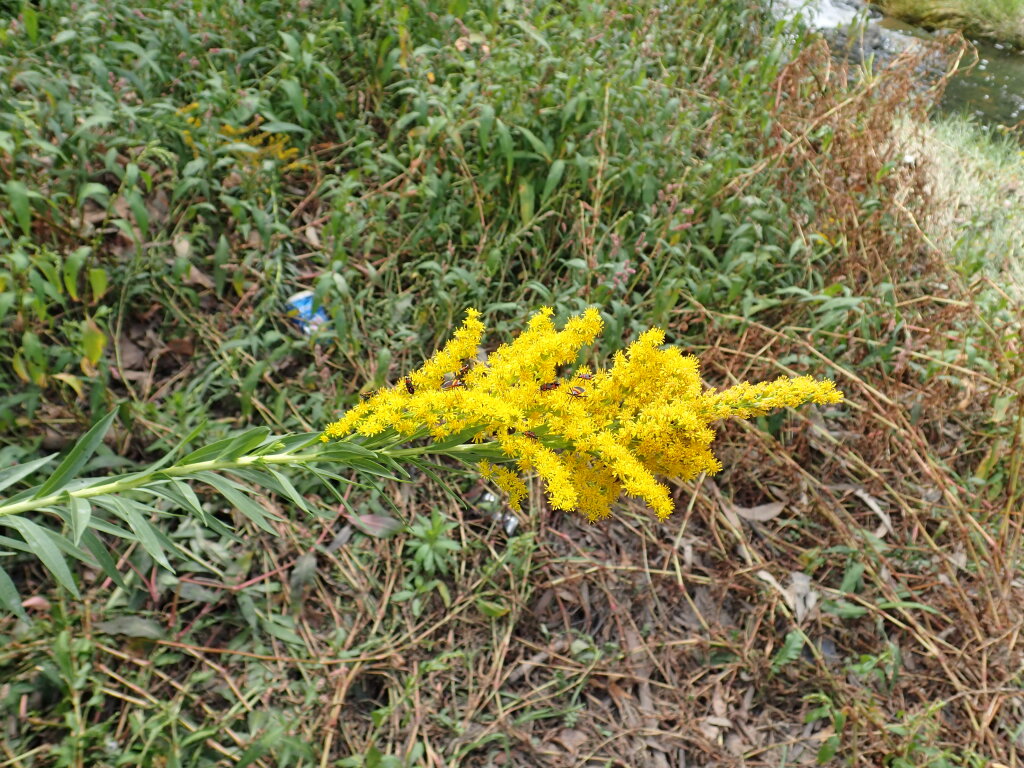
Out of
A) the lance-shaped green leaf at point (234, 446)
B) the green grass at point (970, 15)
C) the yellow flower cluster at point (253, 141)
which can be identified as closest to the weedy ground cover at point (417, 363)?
the yellow flower cluster at point (253, 141)

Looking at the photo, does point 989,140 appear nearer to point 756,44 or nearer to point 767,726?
point 756,44

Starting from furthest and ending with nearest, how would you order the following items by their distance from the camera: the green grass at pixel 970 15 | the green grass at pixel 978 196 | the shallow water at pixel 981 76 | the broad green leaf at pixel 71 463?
the green grass at pixel 970 15, the shallow water at pixel 981 76, the green grass at pixel 978 196, the broad green leaf at pixel 71 463

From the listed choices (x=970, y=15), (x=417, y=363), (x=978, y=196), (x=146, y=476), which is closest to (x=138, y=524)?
(x=146, y=476)

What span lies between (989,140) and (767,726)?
5.81m

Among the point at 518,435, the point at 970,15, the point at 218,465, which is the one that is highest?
the point at 970,15

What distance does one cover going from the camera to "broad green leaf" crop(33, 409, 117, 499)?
3.66 ft

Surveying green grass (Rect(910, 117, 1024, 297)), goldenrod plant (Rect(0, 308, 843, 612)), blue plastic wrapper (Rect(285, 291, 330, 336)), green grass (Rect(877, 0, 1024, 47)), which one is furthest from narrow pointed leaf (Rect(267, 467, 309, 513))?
green grass (Rect(877, 0, 1024, 47))

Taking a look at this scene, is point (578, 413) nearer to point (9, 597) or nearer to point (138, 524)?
point (138, 524)

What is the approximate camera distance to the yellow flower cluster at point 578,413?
1.00 metres

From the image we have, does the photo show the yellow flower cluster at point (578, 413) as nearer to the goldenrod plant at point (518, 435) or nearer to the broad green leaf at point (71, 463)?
the goldenrod plant at point (518, 435)

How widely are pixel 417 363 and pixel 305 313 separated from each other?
0.44m

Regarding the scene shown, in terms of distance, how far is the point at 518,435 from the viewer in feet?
3.36

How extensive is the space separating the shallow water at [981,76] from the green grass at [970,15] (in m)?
0.24

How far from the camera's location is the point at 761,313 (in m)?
3.33
